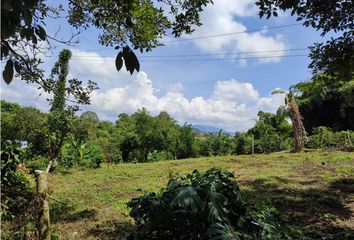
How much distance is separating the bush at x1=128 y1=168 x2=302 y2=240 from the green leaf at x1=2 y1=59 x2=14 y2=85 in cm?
177

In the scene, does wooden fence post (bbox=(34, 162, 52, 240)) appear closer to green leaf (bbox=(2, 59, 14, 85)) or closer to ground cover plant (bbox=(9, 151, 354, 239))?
ground cover plant (bbox=(9, 151, 354, 239))

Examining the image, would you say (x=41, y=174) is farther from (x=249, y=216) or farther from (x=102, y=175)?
(x=102, y=175)

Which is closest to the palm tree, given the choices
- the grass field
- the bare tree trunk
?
the bare tree trunk

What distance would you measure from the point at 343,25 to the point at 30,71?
481cm

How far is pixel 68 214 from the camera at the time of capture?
6.25 meters

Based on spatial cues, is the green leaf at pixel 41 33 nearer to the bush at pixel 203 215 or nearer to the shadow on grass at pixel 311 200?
the bush at pixel 203 215

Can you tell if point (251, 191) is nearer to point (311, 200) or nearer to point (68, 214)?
point (311, 200)

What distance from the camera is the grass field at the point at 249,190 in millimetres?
5598

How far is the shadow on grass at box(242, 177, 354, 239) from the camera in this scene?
5.50 m

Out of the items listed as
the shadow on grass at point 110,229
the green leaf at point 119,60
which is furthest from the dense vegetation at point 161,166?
the shadow on grass at point 110,229

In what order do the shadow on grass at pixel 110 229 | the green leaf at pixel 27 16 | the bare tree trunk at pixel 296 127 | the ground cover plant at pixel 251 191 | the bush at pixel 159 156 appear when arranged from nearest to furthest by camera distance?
the green leaf at pixel 27 16 < the shadow on grass at pixel 110 229 < the ground cover plant at pixel 251 191 < the bare tree trunk at pixel 296 127 < the bush at pixel 159 156

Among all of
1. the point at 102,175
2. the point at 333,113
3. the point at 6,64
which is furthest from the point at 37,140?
the point at 333,113

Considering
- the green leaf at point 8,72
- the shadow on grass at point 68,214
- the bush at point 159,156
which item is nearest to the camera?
the green leaf at point 8,72

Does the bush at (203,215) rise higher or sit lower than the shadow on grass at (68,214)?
higher
